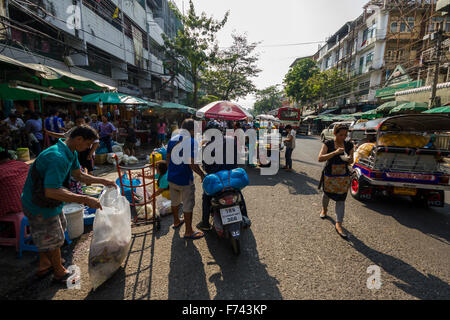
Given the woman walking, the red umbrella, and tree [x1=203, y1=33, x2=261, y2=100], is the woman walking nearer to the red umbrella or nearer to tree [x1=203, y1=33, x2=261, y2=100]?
the red umbrella

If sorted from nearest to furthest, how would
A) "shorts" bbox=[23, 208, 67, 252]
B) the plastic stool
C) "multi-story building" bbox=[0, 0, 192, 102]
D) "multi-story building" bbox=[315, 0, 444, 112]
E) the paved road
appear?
1. "shorts" bbox=[23, 208, 67, 252]
2. the paved road
3. the plastic stool
4. "multi-story building" bbox=[0, 0, 192, 102]
5. "multi-story building" bbox=[315, 0, 444, 112]

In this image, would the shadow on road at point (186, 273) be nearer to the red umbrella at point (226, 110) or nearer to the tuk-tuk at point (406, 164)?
the tuk-tuk at point (406, 164)

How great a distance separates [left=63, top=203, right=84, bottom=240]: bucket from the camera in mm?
3272

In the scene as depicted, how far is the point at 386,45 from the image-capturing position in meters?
25.2

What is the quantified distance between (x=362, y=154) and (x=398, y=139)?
2.78ft

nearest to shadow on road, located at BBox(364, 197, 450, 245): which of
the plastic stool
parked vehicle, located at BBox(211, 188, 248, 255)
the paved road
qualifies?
the paved road

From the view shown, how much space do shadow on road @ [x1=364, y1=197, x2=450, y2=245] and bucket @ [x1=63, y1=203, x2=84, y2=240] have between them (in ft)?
19.1

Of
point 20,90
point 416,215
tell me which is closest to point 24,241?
point 20,90

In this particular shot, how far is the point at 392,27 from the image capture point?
24469mm

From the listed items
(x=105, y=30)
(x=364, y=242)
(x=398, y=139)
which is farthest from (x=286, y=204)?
(x=105, y=30)

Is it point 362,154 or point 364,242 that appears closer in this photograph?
point 364,242

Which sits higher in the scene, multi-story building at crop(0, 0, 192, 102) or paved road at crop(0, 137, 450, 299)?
multi-story building at crop(0, 0, 192, 102)

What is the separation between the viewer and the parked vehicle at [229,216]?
2.96 m

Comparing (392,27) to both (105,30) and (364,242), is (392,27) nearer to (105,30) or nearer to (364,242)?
(105,30)
